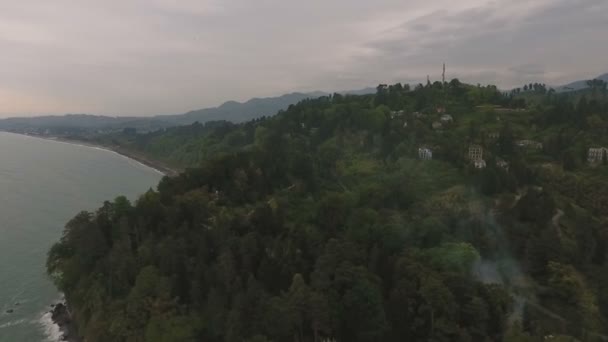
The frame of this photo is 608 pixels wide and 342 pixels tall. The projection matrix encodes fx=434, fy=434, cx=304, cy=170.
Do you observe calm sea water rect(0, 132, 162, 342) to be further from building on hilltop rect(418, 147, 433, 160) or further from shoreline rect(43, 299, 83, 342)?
building on hilltop rect(418, 147, 433, 160)

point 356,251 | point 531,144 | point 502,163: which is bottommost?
point 356,251

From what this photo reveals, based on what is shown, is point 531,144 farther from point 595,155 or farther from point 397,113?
point 397,113

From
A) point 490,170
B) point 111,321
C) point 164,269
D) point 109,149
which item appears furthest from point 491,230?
point 109,149

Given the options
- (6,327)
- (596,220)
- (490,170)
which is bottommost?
(6,327)

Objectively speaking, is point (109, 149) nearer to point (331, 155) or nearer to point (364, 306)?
point (331, 155)

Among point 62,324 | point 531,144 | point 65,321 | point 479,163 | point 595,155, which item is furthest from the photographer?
point 531,144

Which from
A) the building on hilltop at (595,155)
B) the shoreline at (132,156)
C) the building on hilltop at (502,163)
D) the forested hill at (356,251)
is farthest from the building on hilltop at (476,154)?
the shoreline at (132,156)

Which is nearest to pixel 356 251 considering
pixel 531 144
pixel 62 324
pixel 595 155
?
pixel 62 324
